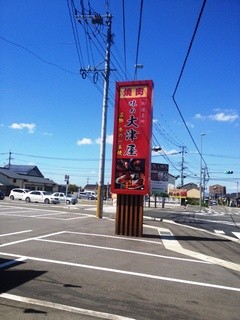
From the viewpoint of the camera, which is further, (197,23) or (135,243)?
(135,243)

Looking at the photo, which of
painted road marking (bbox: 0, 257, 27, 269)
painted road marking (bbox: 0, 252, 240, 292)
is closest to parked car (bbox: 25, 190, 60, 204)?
painted road marking (bbox: 0, 252, 240, 292)

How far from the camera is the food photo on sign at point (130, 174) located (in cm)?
1606

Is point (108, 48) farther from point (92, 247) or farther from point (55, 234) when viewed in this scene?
point (92, 247)

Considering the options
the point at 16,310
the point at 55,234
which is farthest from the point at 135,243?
the point at 16,310

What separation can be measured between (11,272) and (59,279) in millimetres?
1112

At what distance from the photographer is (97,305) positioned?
6.06m

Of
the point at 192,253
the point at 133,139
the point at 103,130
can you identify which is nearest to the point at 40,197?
the point at 103,130

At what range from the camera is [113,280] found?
25.8 feet

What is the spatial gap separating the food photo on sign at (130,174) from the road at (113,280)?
9.33 ft

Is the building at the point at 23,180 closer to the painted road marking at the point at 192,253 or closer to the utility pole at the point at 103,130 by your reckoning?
the utility pole at the point at 103,130

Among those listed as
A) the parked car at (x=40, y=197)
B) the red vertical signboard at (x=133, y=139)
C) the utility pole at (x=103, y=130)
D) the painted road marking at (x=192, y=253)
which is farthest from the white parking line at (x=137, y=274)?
the parked car at (x=40, y=197)

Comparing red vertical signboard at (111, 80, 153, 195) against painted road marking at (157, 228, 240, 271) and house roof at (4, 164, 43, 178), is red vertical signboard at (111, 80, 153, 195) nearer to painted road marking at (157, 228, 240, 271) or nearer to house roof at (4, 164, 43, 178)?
painted road marking at (157, 228, 240, 271)

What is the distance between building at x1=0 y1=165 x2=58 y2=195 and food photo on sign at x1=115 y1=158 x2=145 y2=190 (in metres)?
59.4

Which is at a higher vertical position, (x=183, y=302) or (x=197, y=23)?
(x=197, y=23)
